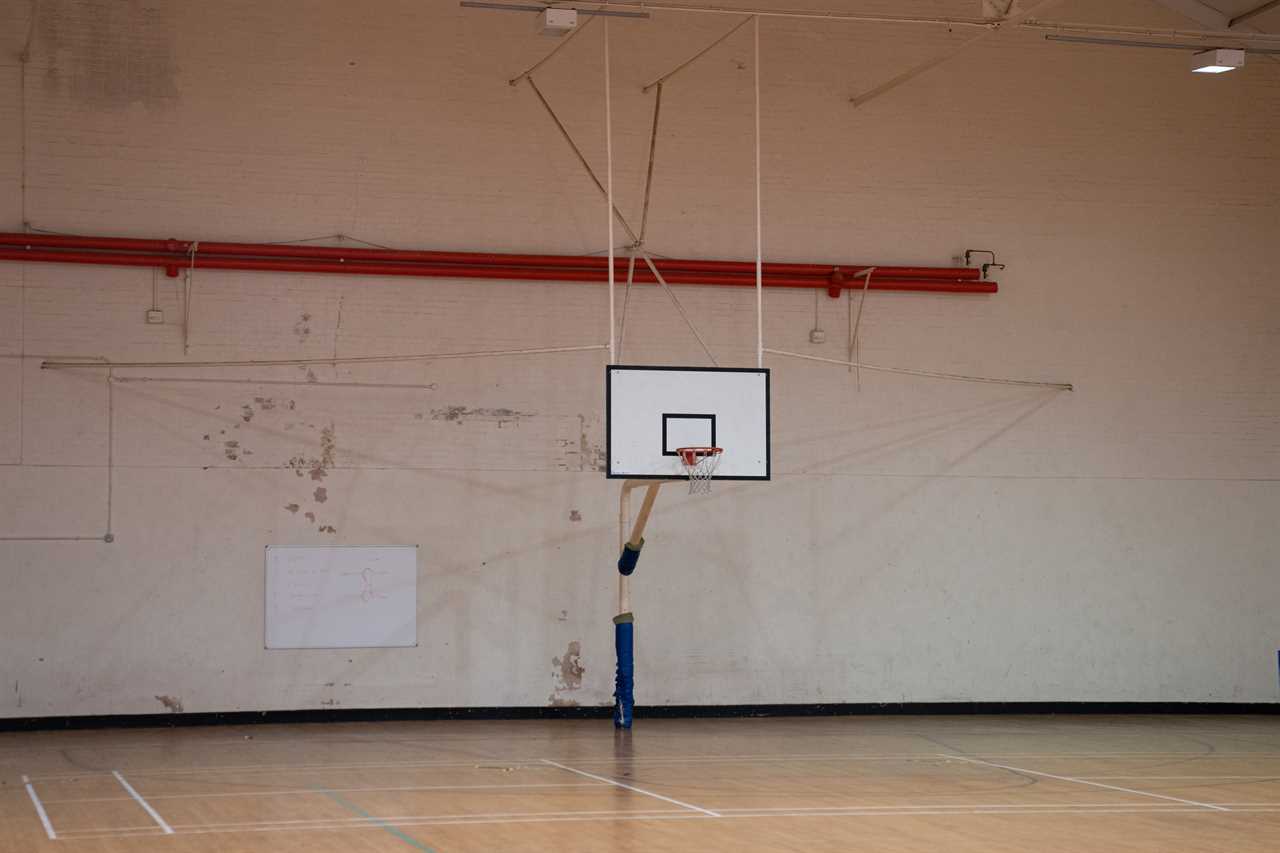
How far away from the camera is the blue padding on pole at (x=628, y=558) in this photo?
13547 mm

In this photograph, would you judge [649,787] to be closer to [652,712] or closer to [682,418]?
[682,418]

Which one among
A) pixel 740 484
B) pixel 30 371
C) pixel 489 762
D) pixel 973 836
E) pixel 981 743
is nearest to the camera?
pixel 973 836

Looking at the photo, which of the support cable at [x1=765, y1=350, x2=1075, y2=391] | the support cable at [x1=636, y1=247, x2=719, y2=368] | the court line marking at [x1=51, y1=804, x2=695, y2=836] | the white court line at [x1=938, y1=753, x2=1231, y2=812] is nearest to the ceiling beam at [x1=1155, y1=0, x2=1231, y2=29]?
the support cable at [x1=765, y1=350, x2=1075, y2=391]

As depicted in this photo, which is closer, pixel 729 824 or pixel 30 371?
pixel 729 824

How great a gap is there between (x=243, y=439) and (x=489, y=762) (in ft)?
15.2

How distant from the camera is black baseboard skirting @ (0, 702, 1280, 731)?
14.0 metres

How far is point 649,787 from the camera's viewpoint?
10016 mm

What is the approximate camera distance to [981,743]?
13.1m

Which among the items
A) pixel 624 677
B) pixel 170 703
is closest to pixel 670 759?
pixel 624 677

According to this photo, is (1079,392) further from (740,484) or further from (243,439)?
(243,439)

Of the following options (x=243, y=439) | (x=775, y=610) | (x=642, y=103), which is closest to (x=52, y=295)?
(x=243, y=439)

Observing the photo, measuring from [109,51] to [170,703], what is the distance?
6.32 metres

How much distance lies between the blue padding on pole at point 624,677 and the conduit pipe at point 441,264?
3.71 meters

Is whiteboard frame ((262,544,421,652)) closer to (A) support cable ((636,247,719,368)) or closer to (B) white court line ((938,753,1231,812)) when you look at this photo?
(A) support cable ((636,247,719,368))
